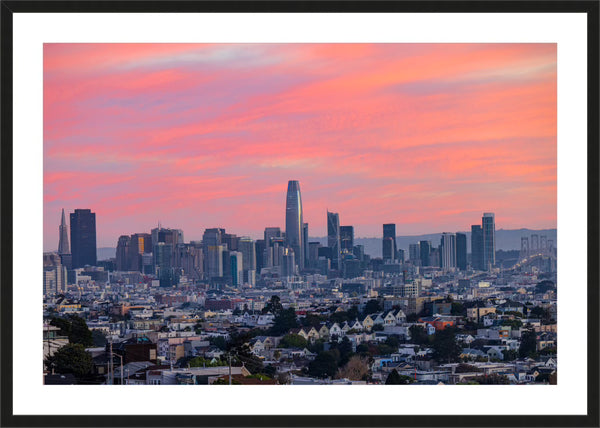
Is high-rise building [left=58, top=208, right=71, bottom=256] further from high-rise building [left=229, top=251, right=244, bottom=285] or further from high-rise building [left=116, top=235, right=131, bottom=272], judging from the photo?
high-rise building [left=229, top=251, right=244, bottom=285]

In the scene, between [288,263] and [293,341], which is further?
[288,263]

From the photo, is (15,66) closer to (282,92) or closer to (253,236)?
(282,92)

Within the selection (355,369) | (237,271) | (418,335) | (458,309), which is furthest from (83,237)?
(458,309)

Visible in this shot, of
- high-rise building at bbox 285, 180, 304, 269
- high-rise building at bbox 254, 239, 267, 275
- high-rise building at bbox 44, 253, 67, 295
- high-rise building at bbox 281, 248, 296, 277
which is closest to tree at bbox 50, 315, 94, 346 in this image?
high-rise building at bbox 44, 253, 67, 295

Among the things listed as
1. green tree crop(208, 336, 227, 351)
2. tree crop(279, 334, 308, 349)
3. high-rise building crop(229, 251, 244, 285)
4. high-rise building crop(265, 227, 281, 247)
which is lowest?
tree crop(279, 334, 308, 349)

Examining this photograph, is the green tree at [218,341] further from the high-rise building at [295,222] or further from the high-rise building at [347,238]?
the high-rise building at [347,238]

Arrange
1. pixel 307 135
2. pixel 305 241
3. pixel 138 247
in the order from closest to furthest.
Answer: pixel 307 135 < pixel 138 247 < pixel 305 241

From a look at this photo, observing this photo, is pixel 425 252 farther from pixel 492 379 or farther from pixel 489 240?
pixel 492 379
